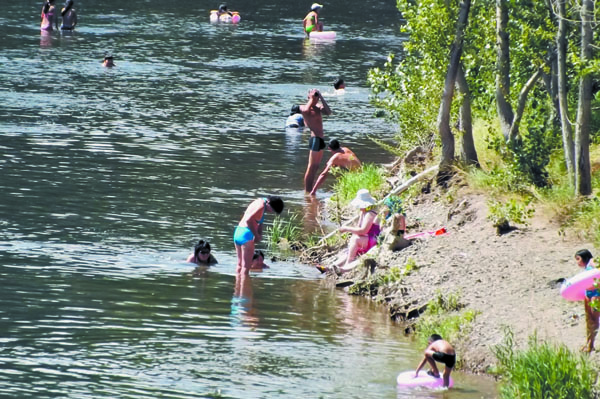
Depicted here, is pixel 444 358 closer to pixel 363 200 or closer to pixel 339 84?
pixel 363 200

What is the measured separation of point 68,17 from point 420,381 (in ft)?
124

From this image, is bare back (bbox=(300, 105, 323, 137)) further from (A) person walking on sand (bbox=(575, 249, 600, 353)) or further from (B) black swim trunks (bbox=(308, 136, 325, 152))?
(A) person walking on sand (bbox=(575, 249, 600, 353))

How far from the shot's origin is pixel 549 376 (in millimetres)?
13500

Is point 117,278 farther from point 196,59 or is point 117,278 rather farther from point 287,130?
point 196,59

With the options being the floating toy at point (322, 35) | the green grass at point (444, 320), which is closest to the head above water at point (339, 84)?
the floating toy at point (322, 35)

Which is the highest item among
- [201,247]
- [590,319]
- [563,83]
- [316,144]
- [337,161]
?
[563,83]

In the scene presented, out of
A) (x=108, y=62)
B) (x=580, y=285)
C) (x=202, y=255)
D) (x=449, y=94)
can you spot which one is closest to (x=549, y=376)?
(x=580, y=285)

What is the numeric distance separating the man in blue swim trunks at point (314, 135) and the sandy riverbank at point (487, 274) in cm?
509

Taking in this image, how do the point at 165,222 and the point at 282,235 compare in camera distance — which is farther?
the point at 165,222

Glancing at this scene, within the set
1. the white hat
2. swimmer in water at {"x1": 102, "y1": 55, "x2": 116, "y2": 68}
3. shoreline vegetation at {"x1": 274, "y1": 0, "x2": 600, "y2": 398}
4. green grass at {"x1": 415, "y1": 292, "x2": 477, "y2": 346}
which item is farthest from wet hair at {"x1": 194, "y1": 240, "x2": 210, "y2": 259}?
swimmer in water at {"x1": 102, "y1": 55, "x2": 116, "y2": 68}

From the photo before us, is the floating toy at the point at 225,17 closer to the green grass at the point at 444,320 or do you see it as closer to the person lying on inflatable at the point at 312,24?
the person lying on inflatable at the point at 312,24

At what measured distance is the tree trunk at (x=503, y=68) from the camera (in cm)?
2114

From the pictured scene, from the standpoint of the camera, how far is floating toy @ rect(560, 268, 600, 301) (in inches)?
579

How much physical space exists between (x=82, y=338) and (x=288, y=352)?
2515 millimetres
